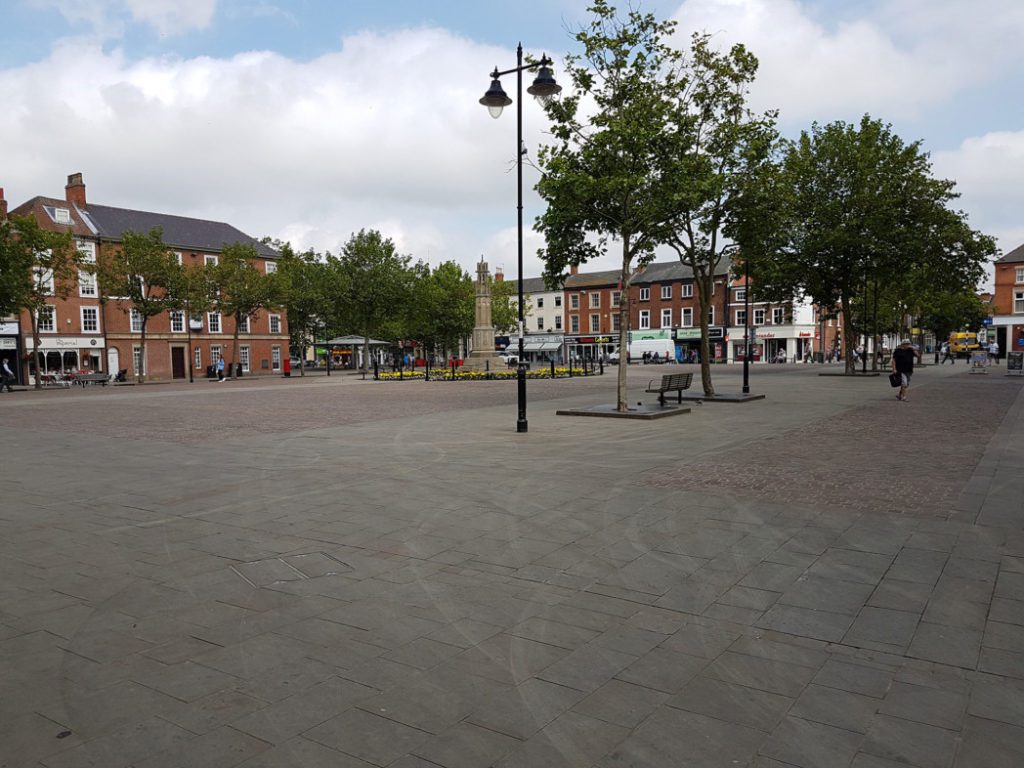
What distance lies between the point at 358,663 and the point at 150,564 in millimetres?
2811

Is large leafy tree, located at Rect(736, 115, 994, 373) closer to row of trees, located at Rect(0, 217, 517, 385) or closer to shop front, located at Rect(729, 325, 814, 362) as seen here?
row of trees, located at Rect(0, 217, 517, 385)

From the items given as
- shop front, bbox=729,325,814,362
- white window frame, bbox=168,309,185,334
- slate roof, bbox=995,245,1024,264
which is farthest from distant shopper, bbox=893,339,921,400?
slate roof, bbox=995,245,1024,264

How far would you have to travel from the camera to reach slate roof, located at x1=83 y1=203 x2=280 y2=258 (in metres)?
52.4

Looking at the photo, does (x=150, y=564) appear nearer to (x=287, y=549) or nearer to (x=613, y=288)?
(x=287, y=549)

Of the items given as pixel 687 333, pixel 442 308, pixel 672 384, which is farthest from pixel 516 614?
pixel 687 333

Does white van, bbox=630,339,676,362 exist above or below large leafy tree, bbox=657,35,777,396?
below

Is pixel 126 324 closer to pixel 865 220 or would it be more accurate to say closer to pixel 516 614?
pixel 865 220

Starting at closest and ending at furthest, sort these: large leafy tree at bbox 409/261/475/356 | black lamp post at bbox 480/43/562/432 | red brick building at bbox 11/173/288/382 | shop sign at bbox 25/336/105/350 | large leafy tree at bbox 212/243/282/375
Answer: black lamp post at bbox 480/43/562/432, large leafy tree at bbox 212/243/282/375, shop sign at bbox 25/336/105/350, red brick building at bbox 11/173/288/382, large leafy tree at bbox 409/261/475/356

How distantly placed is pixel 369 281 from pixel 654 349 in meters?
32.8

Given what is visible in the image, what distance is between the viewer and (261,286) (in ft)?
152

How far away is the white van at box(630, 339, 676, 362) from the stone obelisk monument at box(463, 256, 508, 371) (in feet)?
115

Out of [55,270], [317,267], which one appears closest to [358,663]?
[55,270]

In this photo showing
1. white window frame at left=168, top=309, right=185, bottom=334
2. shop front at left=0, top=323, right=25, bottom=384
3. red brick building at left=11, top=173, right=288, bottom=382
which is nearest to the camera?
shop front at left=0, top=323, right=25, bottom=384

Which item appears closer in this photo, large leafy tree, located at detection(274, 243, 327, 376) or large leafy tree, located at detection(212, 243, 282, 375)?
large leafy tree, located at detection(212, 243, 282, 375)
